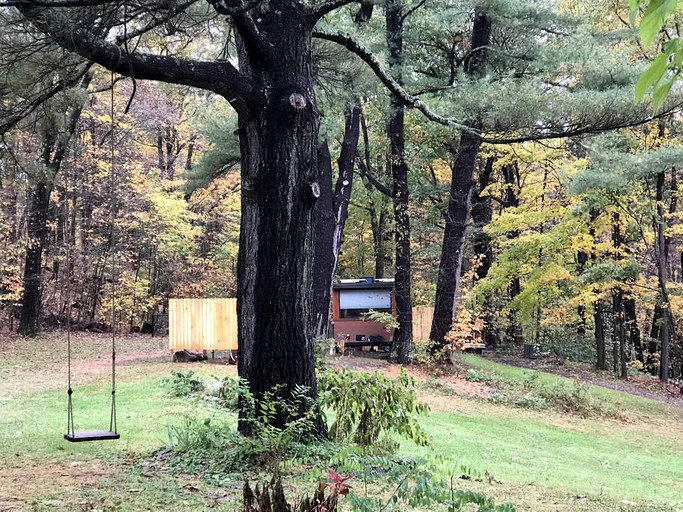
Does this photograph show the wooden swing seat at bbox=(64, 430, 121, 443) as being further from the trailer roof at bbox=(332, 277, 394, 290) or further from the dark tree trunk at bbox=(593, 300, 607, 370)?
the dark tree trunk at bbox=(593, 300, 607, 370)

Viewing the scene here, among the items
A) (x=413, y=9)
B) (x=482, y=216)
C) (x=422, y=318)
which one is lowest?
(x=422, y=318)

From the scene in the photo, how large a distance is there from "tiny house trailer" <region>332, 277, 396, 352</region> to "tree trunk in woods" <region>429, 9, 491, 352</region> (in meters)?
3.32

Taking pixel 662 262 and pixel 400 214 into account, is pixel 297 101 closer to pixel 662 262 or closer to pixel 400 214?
pixel 400 214

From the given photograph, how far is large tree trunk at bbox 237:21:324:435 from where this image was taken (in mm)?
5375

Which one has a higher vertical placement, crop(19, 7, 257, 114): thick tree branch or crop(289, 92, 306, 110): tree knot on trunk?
crop(19, 7, 257, 114): thick tree branch

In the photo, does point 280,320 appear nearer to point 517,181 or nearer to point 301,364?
point 301,364

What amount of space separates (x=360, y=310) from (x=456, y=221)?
4.68m

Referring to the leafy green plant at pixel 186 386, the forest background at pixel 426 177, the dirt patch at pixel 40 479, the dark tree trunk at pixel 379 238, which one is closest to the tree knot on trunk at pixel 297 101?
the forest background at pixel 426 177

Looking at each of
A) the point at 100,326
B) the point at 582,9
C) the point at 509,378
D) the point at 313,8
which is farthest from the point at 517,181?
the point at 313,8

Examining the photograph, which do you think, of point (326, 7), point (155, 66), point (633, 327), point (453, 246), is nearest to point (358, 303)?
point (453, 246)

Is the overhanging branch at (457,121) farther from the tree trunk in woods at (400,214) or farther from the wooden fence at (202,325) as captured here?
the wooden fence at (202,325)

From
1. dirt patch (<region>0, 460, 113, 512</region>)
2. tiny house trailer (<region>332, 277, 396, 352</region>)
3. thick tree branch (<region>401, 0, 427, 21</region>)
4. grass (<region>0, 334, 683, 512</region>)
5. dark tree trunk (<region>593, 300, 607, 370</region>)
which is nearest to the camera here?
dirt patch (<region>0, 460, 113, 512</region>)

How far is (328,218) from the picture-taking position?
1541cm

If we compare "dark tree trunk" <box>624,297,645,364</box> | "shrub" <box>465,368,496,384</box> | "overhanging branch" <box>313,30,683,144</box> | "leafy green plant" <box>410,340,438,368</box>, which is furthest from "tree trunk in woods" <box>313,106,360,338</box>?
"dark tree trunk" <box>624,297,645,364</box>
